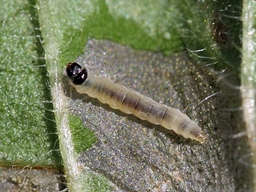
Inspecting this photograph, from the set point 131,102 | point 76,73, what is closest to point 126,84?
point 131,102

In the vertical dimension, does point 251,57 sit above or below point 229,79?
above

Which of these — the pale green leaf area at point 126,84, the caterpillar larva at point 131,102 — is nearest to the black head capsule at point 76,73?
the caterpillar larva at point 131,102

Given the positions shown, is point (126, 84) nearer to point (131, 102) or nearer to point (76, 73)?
point (131, 102)

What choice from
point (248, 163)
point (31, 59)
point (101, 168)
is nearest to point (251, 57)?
point (248, 163)

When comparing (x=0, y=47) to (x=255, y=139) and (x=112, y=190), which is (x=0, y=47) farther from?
(x=255, y=139)

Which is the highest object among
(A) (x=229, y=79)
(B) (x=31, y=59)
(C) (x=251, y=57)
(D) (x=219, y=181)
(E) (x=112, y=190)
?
(C) (x=251, y=57)

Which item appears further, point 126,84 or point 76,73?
point 126,84

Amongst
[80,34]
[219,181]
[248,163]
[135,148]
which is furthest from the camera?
[80,34]

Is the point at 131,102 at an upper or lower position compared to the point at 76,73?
lower
